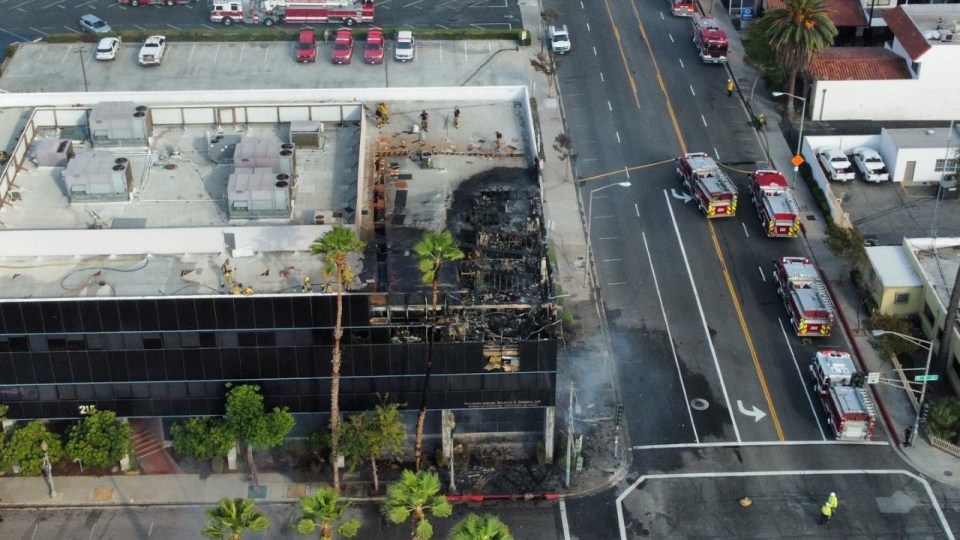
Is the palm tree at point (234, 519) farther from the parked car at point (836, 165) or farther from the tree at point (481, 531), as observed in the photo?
the parked car at point (836, 165)

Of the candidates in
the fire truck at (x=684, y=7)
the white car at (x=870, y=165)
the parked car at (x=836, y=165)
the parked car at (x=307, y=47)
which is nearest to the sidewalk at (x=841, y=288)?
the parked car at (x=836, y=165)

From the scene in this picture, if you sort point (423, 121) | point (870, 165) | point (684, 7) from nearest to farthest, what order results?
point (423, 121) → point (870, 165) → point (684, 7)

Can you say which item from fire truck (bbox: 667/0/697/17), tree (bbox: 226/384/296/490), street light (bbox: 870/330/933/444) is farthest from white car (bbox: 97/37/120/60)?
street light (bbox: 870/330/933/444)

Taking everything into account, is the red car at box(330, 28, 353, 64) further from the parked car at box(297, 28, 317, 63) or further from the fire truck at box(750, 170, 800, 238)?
the fire truck at box(750, 170, 800, 238)

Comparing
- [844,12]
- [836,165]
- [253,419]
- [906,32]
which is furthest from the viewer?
[844,12]

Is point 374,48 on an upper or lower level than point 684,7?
lower

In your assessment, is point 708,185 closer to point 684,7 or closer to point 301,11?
point 684,7

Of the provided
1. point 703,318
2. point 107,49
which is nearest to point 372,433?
point 703,318
